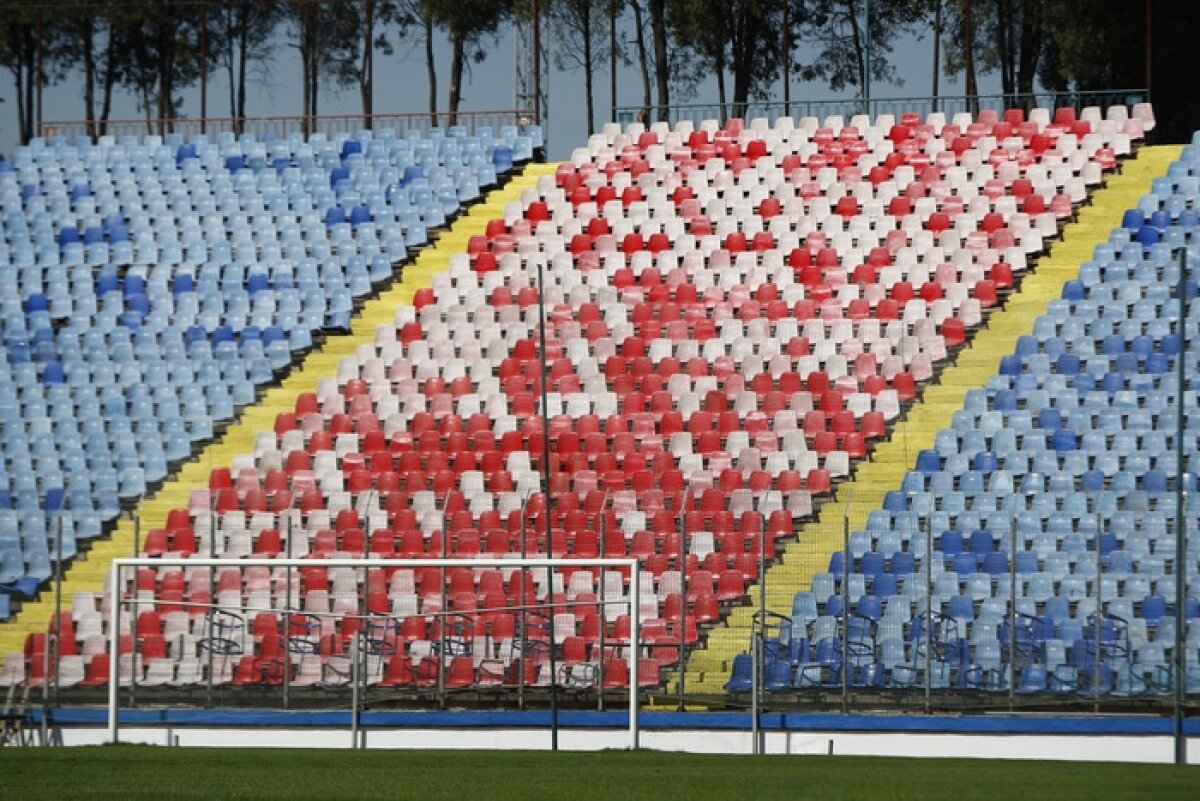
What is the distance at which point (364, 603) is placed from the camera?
2211 cm

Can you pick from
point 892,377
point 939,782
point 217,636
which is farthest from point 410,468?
point 939,782

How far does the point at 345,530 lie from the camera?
2447 centimetres

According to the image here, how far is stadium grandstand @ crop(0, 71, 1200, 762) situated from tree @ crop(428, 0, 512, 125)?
1011 cm

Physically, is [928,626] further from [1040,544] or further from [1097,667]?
[1040,544]

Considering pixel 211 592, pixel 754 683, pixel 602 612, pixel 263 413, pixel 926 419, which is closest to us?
pixel 754 683

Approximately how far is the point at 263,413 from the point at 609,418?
17.7 ft

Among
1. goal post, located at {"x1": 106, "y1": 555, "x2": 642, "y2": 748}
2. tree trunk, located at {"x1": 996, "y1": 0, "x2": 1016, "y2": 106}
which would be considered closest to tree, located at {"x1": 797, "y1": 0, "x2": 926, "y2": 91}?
tree trunk, located at {"x1": 996, "y1": 0, "x2": 1016, "y2": 106}

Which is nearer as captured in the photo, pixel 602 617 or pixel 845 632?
pixel 845 632

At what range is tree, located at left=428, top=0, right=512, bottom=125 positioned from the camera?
45.7m

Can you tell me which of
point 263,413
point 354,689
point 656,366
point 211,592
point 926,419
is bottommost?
point 354,689

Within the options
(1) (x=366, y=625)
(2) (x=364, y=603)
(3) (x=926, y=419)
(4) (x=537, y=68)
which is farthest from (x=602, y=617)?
(4) (x=537, y=68)

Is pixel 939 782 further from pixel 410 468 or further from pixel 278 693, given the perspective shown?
pixel 410 468

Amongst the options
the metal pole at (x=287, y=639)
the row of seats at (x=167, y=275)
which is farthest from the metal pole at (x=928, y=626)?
the row of seats at (x=167, y=275)

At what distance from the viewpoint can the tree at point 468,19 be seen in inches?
1800
